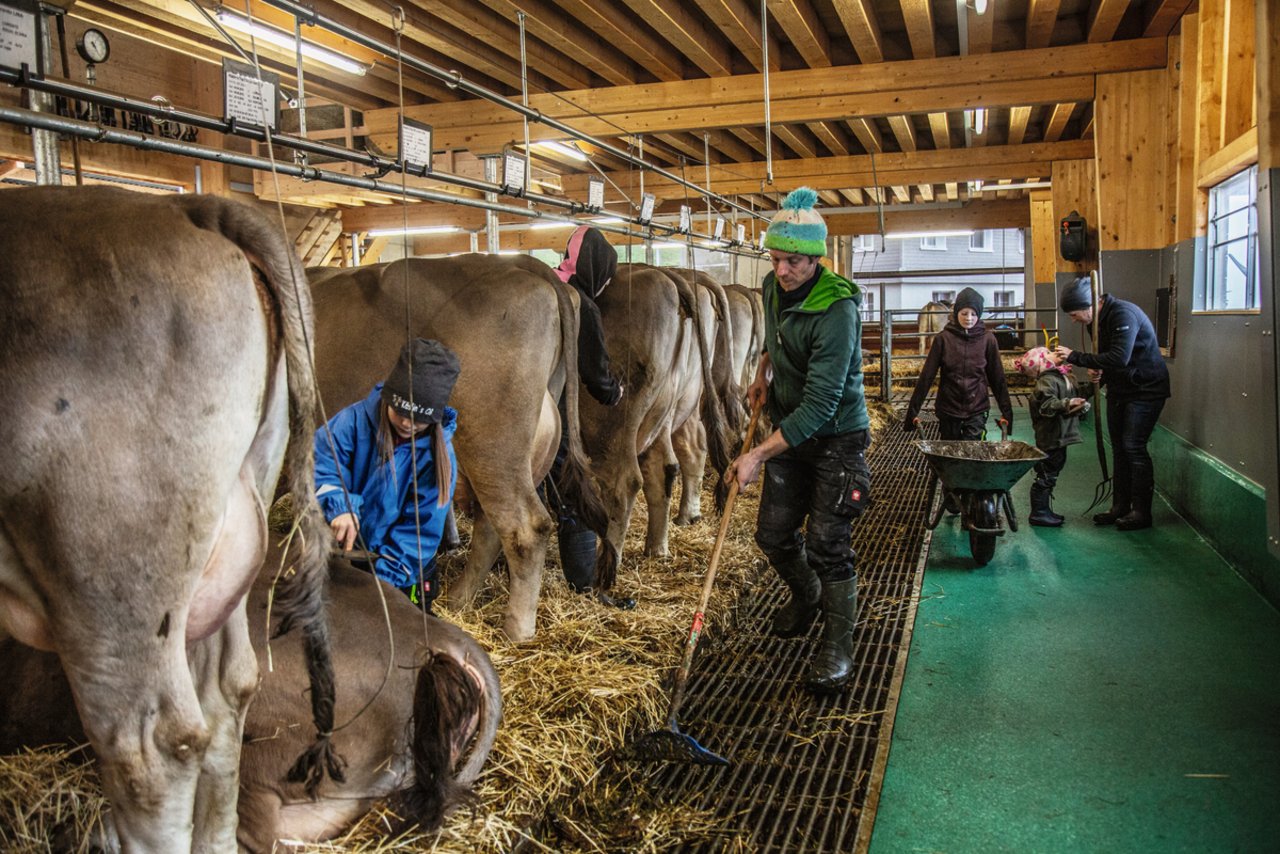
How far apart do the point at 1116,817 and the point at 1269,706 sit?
125cm

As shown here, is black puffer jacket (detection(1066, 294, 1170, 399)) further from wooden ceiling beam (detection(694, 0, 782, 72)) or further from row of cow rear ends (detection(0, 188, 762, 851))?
row of cow rear ends (detection(0, 188, 762, 851))

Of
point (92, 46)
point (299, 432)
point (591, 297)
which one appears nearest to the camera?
point (299, 432)

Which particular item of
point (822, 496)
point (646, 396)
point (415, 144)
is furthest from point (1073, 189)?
point (415, 144)

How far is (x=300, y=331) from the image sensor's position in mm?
2012

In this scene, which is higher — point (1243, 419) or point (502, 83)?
point (502, 83)

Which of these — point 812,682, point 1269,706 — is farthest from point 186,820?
point 1269,706

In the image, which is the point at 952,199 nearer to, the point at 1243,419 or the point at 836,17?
the point at 836,17

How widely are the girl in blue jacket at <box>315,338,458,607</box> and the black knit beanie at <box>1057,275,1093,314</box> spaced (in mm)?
5151

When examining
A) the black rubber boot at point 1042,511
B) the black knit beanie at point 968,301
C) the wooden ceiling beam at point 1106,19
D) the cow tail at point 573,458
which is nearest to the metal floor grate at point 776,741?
the cow tail at point 573,458

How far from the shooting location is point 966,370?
22.7 ft

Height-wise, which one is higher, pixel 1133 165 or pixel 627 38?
pixel 627 38

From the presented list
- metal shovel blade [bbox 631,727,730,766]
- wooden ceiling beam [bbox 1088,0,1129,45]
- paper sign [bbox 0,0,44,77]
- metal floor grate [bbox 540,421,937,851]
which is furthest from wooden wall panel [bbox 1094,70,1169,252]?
paper sign [bbox 0,0,44,77]

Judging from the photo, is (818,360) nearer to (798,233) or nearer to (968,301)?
(798,233)

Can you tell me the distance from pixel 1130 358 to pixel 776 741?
4419mm
